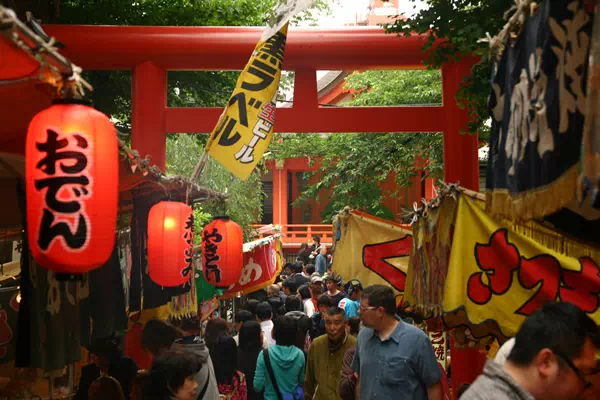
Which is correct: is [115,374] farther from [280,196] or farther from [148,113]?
[280,196]

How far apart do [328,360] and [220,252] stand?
335cm

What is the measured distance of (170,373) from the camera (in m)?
4.29

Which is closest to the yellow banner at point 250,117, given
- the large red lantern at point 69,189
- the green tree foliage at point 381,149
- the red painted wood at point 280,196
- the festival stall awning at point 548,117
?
the large red lantern at point 69,189

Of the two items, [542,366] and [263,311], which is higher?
[542,366]

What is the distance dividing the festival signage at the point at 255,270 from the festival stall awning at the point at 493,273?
8.38m

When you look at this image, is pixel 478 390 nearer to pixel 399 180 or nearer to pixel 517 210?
pixel 517 210

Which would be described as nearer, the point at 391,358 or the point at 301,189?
the point at 391,358

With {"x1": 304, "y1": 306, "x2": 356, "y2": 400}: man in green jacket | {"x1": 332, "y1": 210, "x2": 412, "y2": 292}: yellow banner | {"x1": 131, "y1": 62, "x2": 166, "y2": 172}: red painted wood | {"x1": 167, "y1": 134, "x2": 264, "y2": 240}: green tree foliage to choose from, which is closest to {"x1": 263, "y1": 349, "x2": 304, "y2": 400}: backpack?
{"x1": 304, "y1": 306, "x2": 356, "y2": 400}: man in green jacket

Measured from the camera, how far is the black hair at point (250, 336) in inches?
313

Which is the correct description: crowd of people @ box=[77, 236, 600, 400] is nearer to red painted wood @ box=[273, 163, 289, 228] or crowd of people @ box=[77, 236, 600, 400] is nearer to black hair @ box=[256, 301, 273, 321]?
black hair @ box=[256, 301, 273, 321]

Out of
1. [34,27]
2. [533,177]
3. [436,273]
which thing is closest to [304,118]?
[436,273]

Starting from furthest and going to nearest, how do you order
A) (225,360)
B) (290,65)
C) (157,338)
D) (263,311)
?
1. (290,65)
2. (263,311)
3. (225,360)
4. (157,338)

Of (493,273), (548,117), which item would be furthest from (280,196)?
(548,117)

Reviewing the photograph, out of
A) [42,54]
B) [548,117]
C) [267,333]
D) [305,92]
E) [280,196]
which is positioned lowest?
[267,333]
